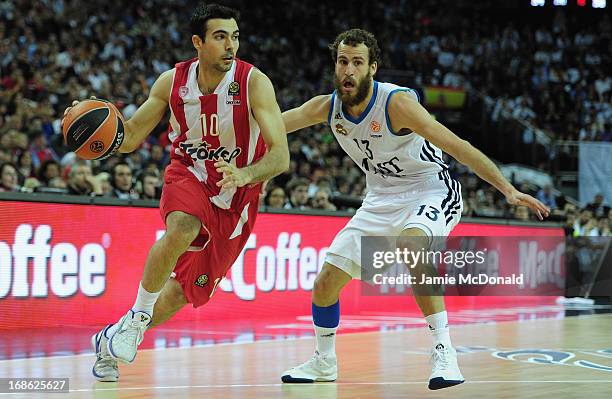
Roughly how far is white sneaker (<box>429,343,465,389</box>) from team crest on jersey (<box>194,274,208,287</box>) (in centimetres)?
144

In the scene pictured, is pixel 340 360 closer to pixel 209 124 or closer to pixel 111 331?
pixel 111 331

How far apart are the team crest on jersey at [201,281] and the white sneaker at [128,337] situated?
36 cm

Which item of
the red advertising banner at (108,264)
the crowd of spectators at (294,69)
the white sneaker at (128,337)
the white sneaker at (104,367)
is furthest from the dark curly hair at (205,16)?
the red advertising banner at (108,264)

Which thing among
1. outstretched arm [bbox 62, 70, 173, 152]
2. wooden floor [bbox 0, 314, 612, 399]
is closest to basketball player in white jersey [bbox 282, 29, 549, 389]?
wooden floor [bbox 0, 314, 612, 399]

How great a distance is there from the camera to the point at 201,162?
18.9 ft

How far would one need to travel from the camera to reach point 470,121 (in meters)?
21.1

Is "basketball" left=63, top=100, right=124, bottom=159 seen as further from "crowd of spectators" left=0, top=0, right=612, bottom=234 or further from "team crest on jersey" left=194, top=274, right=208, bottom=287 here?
"crowd of spectators" left=0, top=0, right=612, bottom=234

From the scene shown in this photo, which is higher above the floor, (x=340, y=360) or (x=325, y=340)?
(x=325, y=340)

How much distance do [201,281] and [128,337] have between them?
1.88 feet

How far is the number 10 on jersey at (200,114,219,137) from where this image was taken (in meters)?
5.74

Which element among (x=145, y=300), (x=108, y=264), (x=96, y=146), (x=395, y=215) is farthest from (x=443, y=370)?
(x=108, y=264)

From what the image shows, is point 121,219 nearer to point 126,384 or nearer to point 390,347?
point 390,347

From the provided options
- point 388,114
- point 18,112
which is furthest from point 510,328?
point 18,112

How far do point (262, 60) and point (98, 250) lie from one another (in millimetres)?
12147
